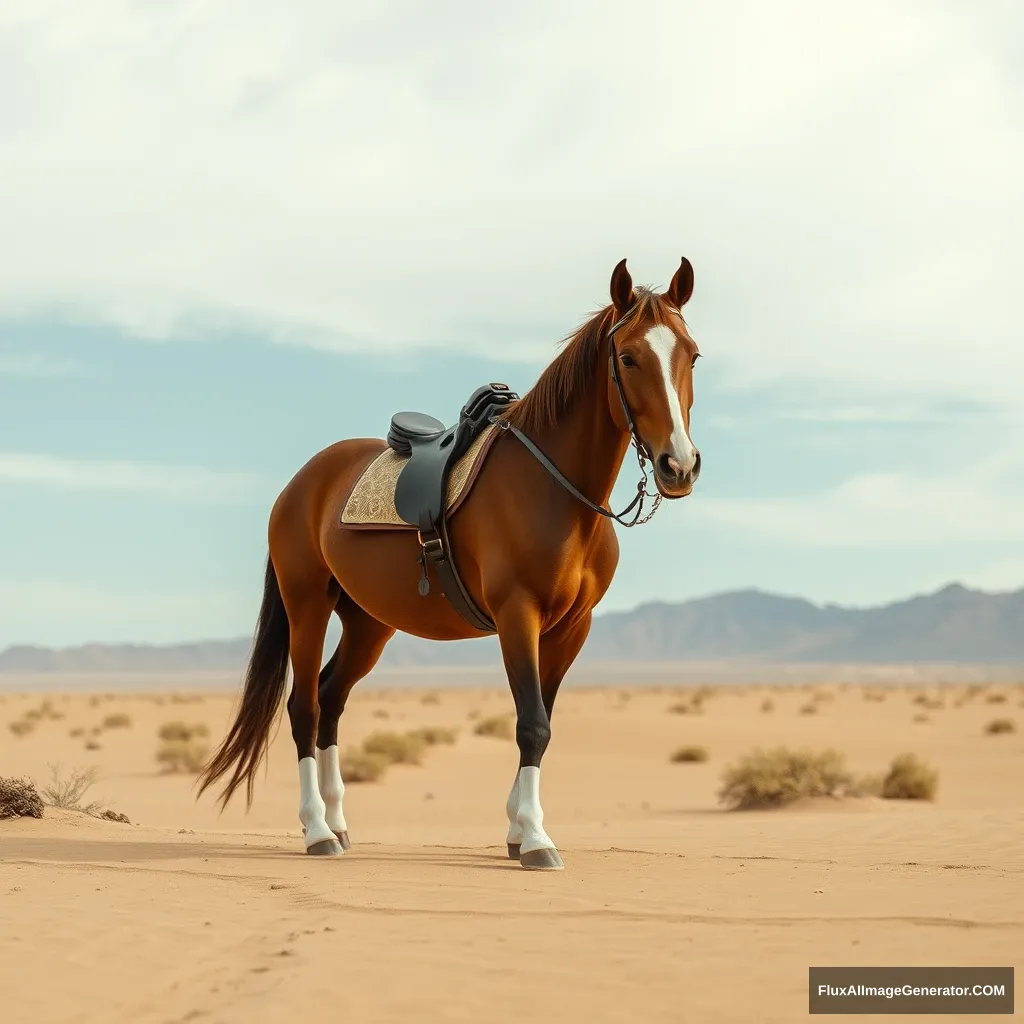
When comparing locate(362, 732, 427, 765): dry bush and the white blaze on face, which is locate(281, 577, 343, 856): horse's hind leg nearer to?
the white blaze on face

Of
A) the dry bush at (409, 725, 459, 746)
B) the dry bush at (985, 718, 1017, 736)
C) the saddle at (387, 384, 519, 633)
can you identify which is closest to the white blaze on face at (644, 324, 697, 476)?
the saddle at (387, 384, 519, 633)

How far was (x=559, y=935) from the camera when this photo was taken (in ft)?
18.7

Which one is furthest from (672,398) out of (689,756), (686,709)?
(686,709)

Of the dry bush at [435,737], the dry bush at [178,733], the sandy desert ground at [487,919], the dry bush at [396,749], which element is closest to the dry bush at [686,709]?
the dry bush at [435,737]

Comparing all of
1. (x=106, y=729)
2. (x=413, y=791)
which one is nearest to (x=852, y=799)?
(x=413, y=791)

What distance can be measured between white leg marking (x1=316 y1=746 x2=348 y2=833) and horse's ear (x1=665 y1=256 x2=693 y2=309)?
413 cm

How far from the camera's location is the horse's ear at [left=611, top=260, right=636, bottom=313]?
7.40m

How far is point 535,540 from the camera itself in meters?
7.55

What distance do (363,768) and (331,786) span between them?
1370 centimetres

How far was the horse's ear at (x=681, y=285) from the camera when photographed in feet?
24.9

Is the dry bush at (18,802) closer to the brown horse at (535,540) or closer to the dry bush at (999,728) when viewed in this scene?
the brown horse at (535,540)

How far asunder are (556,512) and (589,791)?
15.4m

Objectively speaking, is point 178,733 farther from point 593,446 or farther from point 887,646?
point 887,646

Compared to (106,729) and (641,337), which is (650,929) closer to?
(641,337)
